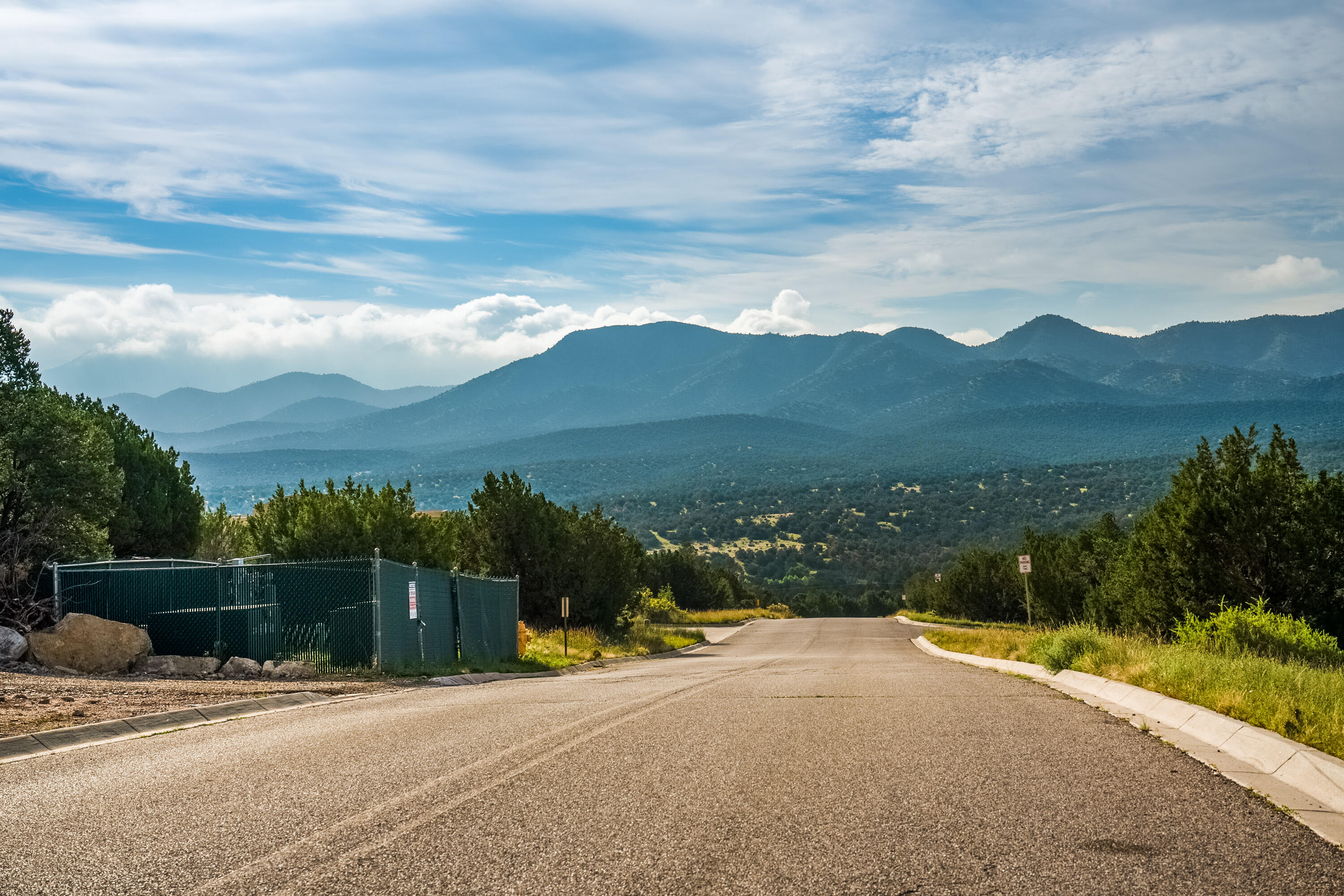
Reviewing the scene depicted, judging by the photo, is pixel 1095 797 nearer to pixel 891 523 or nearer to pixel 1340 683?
pixel 1340 683

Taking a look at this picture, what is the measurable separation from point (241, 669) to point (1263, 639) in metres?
15.6

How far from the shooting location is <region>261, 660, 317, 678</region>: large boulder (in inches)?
745

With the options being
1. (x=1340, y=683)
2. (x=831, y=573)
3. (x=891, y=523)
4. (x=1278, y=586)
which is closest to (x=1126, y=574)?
(x=1278, y=586)

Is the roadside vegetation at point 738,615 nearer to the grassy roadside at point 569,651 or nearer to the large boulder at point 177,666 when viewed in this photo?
the grassy roadside at point 569,651

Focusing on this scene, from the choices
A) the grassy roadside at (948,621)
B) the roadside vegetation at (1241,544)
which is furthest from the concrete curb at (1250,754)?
the grassy roadside at (948,621)

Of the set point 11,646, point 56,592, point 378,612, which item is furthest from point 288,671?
point 56,592

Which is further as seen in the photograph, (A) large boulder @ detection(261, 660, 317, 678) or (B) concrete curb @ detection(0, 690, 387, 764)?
(A) large boulder @ detection(261, 660, 317, 678)

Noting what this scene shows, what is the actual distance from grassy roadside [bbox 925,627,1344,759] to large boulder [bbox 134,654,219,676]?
13.6m

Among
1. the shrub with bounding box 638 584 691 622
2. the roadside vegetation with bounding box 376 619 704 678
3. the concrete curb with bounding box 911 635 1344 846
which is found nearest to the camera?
the concrete curb with bounding box 911 635 1344 846

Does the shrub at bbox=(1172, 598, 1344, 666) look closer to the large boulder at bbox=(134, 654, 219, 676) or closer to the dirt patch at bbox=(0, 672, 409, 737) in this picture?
the dirt patch at bbox=(0, 672, 409, 737)

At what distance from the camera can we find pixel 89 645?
1839 centimetres

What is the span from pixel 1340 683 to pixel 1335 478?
2077cm

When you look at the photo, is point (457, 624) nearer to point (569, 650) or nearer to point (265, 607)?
point (265, 607)

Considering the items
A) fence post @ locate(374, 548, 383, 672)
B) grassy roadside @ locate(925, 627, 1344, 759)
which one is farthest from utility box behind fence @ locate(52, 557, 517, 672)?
grassy roadside @ locate(925, 627, 1344, 759)
